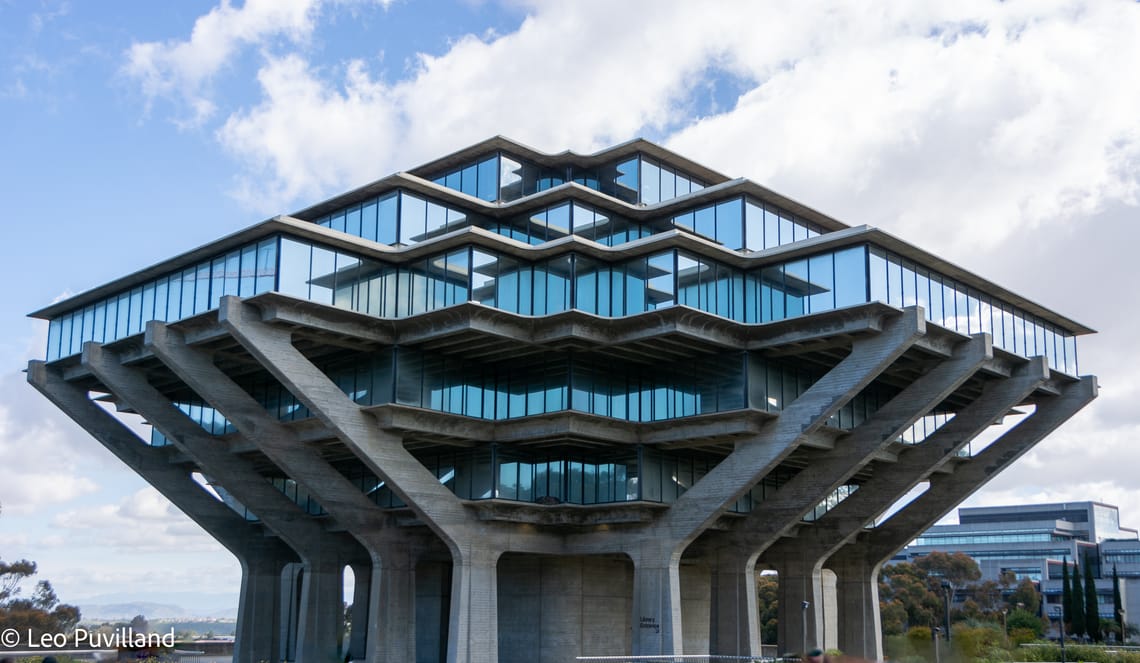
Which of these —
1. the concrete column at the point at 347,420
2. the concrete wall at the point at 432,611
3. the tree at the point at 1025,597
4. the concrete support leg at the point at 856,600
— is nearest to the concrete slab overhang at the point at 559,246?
the concrete column at the point at 347,420

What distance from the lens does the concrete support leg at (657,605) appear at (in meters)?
46.7

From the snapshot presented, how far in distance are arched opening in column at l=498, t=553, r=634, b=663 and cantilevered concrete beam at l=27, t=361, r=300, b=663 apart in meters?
13.3

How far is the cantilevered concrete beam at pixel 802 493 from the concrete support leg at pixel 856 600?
5.71 metres

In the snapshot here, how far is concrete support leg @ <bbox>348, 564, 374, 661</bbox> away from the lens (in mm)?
58750

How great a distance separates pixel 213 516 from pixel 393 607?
12357 millimetres

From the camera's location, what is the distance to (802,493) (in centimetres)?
4953

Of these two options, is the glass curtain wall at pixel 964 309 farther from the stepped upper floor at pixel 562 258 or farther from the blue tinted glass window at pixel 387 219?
the blue tinted glass window at pixel 387 219

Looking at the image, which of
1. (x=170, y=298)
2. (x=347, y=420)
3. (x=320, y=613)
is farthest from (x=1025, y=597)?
(x=170, y=298)

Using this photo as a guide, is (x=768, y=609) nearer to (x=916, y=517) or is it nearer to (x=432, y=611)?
(x=916, y=517)

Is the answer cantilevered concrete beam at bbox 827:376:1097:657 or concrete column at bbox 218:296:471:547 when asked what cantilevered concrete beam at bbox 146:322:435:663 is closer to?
concrete column at bbox 218:296:471:547

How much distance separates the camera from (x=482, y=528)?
47594 mm

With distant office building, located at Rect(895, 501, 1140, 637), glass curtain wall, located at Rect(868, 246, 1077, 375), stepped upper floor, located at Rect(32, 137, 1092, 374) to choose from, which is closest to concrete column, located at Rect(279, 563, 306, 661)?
stepped upper floor, located at Rect(32, 137, 1092, 374)

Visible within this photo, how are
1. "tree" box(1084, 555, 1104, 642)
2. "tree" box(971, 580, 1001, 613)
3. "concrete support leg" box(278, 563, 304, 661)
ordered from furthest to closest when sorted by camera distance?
"tree" box(971, 580, 1001, 613) → "tree" box(1084, 555, 1104, 642) → "concrete support leg" box(278, 563, 304, 661)

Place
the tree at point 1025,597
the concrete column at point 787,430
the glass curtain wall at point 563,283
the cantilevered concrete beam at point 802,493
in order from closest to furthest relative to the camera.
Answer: the concrete column at point 787,430 → the glass curtain wall at point 563,283 → the cantilevered concrete beam at point 802,493 → the tree at point 1025,597
